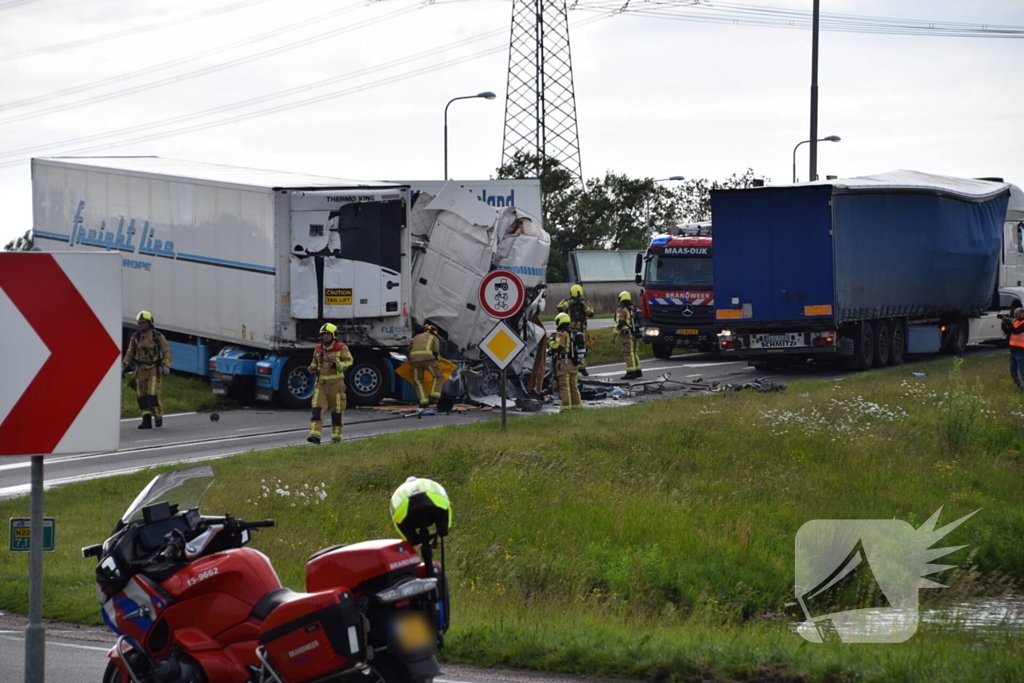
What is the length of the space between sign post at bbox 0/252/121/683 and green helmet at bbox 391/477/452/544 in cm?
110

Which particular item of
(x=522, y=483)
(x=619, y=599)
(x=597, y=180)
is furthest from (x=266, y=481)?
(x=597, y=180)

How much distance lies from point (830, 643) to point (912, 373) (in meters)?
17.7

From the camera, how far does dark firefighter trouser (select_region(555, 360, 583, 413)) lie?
19578 millimetres

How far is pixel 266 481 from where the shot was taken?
12.5 m

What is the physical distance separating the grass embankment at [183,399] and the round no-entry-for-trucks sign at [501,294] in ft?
29.2

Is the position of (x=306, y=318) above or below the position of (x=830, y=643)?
above

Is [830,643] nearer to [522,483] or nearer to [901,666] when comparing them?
[901,666]

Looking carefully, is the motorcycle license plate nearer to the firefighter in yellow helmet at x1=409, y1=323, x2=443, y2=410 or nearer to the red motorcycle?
the red motorcycle

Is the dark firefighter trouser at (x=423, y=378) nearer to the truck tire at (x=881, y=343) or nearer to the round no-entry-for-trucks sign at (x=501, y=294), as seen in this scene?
the round no-entry-for-trucks sign at (x=501, y=294)

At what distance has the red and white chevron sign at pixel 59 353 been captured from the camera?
4.45 metres

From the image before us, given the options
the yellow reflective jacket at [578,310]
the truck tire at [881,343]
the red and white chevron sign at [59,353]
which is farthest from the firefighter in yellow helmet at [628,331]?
the red and white chevron sign at [59,353]

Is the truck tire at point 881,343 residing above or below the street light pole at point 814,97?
below

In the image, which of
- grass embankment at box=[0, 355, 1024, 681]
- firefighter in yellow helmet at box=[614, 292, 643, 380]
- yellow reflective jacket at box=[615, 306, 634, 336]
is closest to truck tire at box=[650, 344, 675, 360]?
firefighter in yellow helmet at box=[614, 292, 643, 380]

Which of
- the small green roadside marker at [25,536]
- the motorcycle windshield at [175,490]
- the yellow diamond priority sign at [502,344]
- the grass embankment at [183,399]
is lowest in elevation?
the grass embankment at [183,399]
